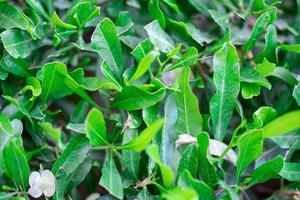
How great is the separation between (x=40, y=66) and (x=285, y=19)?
0.52 metres

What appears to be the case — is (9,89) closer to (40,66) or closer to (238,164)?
(40,66)

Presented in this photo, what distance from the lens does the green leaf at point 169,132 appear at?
78 centimetres

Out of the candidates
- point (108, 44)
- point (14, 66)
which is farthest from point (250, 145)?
point (14, 66)

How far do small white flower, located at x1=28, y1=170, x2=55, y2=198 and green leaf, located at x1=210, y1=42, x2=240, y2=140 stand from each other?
0.90ft

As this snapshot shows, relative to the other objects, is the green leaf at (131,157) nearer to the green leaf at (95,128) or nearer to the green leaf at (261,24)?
the green leaf at (95,128)

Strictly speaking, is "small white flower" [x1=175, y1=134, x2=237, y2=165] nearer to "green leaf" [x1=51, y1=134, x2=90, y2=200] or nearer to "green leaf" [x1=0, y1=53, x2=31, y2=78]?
"green leaf" [x1=51, y1=134, x2=90, y2=200]

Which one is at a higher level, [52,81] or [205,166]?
[52,81]

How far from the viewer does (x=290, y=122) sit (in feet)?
→ 2.31

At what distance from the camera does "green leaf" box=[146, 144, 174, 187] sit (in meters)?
0.64

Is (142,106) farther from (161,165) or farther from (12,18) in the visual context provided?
(12,18)

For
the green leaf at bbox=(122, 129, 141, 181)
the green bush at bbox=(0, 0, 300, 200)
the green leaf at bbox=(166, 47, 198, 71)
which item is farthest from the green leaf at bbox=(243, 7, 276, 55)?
the green leaf at bbox=(122, 129, 141, 181)

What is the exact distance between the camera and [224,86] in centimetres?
80

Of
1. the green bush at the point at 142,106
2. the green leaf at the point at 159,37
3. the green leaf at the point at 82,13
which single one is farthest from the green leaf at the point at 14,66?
the green leaf at the point at 159,37

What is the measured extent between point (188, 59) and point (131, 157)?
0.18m
